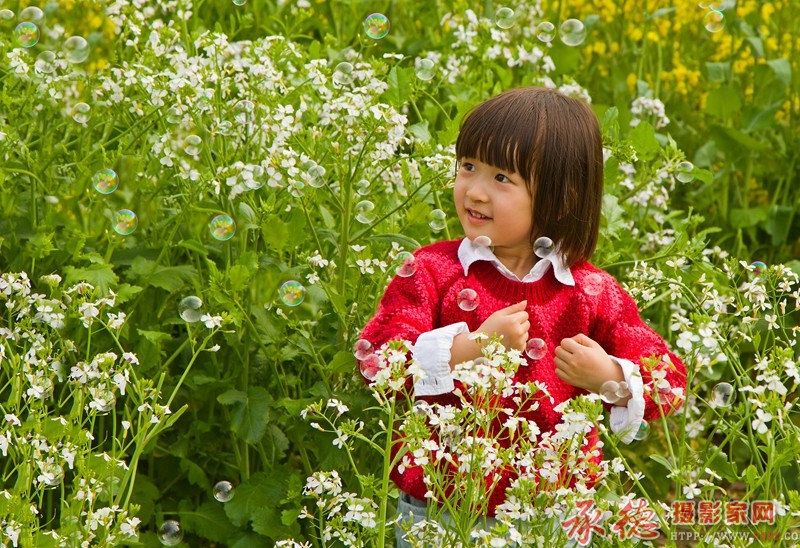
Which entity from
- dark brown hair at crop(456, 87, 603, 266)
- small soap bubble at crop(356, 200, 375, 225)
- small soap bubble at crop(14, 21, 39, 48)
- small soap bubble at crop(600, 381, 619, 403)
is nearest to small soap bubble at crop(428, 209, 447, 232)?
small soap bubble at crop(356, 200, 375, 225)

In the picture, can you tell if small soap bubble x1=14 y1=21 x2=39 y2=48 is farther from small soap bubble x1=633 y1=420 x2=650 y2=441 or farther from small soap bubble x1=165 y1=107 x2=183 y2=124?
small soap bubble x1=633 y1=420 x2=650 y2=441

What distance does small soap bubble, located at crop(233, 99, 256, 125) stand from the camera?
357cm

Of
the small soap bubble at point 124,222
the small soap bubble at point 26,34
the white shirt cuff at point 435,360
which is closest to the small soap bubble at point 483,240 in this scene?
the white shirt cuff at point 435,360

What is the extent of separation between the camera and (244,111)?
3633 mm

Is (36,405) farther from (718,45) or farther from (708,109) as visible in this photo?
(718,45)

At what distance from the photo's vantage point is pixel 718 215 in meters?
5.69

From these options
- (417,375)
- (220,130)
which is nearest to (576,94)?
(220,130)

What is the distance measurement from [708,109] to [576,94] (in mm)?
822

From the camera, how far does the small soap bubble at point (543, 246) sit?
3092mm

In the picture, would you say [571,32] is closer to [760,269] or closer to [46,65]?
[760,269]

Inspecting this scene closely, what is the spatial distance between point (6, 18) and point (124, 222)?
1.24 meters

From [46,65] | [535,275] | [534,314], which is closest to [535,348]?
[534,314]

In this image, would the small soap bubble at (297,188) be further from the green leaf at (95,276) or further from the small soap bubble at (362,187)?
the green leaf at (95,276)

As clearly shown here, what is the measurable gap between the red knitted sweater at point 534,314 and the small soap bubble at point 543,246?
0.07 metres
